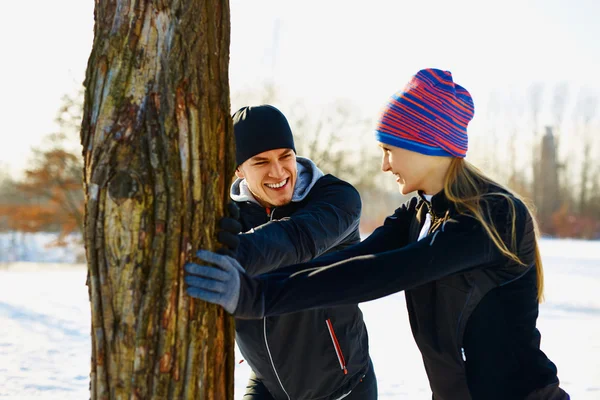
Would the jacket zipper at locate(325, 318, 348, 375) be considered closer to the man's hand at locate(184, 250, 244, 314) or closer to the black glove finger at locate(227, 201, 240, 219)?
the black glove finger at locate(227, 201, 240, 219)

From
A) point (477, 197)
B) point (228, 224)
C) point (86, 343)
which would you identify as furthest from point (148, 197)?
point (86, 343)

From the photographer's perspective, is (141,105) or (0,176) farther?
(0,176)

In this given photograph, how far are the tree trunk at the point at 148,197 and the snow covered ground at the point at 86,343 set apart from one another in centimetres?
415

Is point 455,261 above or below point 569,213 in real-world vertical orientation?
above

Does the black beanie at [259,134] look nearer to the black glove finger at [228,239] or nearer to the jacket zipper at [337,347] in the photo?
the jacket zipper at [337,347]

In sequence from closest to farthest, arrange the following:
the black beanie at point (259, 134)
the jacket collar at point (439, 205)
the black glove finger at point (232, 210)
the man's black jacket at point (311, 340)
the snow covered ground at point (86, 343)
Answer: the black glove finger at point (232, 210)
the jacket collar at point (439, 205)
the man's black jacket at point (311, 340)
the black beanie at point (259, 134)
the snow covered ground at point (86, 343)

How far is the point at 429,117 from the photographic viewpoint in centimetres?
226

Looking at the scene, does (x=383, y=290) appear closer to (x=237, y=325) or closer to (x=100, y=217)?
(x=100, y=217)

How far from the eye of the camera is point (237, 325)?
10.3ft

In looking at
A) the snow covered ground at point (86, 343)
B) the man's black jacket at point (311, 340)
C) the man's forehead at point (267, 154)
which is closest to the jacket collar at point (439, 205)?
the man's black jacket at point (311, 340)

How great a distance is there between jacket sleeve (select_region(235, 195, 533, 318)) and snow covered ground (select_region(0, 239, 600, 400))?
4.22 m

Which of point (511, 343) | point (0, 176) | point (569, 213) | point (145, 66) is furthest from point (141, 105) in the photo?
point (569, 213)

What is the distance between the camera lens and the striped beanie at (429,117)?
224 cm

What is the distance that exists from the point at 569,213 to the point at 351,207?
41.0 metres
